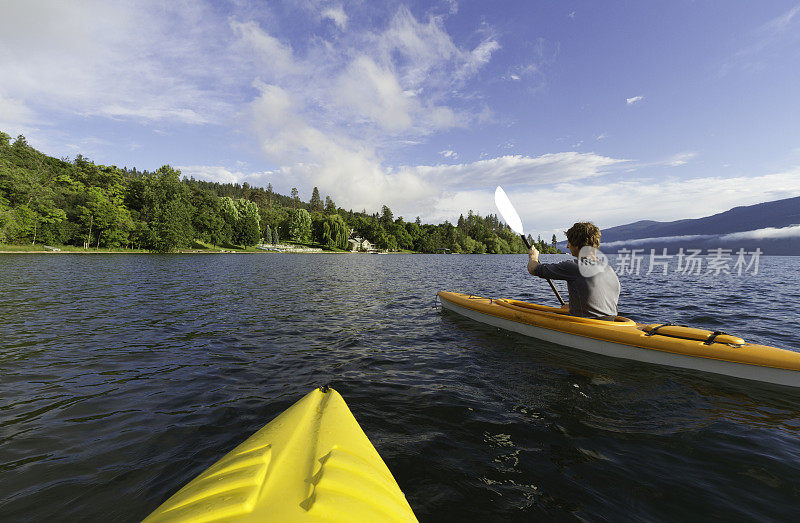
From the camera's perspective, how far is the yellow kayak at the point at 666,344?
215 inches

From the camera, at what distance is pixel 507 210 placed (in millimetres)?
11016

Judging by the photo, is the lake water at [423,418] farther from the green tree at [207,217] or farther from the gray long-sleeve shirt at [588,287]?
the green tree at [207,217]

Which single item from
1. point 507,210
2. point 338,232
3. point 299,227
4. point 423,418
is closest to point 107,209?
point 299,227

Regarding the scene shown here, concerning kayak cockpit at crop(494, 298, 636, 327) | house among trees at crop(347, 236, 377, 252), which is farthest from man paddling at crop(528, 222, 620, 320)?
house among trees at crop(347, 236, 377, 252)

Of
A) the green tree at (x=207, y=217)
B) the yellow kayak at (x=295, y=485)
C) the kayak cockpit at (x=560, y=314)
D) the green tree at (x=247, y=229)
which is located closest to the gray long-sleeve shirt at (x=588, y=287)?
the kayak cockpit at (x=560, y=314)

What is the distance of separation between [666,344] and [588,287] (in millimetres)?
1795

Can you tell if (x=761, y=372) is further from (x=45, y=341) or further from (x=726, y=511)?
(x=45, y=341)

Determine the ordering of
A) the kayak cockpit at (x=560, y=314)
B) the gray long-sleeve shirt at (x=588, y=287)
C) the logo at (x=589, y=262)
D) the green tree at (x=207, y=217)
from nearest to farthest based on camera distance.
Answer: the logo at (x=589, y=262)
the gray long-sleeve shirt at (x=588, y=287)
the kayak cockpit at (x=560, y=314)
the green tree at (x=207, y=217)

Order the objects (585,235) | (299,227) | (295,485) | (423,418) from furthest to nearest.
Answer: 1. (299,227)
2. (585,235)
3. (423,418)
4. (295,485)

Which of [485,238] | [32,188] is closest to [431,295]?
[32,188]

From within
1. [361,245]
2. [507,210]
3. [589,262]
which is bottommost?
[589,262]

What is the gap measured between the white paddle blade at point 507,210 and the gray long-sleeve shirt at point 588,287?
390 cm

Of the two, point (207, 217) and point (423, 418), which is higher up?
point (207, 217)

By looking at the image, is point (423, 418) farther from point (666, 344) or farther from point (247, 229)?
point (247, 229)
